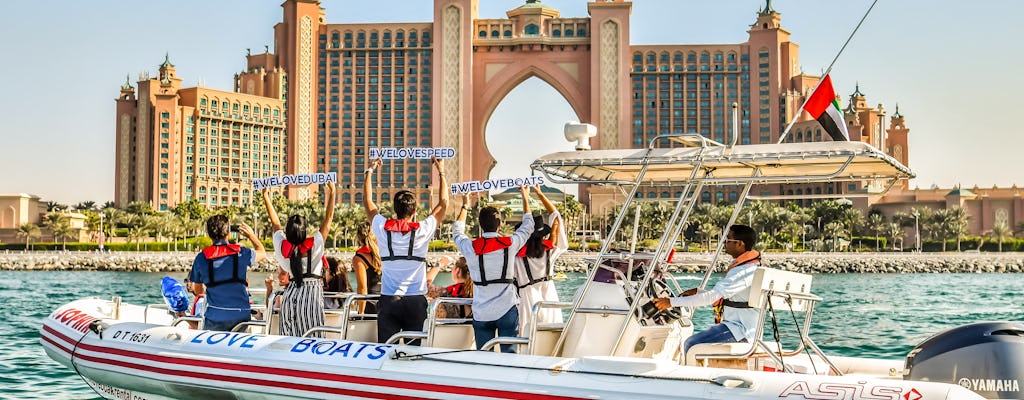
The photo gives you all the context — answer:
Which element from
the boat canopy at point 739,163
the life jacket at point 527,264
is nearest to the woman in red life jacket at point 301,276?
the life jacket at point 527,264

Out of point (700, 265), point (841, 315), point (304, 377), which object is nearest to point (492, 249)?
point (304, 377)

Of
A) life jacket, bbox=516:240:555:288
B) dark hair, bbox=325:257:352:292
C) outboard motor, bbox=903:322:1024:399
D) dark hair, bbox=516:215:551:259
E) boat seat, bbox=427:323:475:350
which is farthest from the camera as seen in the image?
dark hair, bbox=325:257:352:292

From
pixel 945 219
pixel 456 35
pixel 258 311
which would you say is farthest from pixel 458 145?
pixel 258 311

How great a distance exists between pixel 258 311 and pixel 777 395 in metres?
5.11

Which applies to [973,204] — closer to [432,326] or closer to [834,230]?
[834,230]

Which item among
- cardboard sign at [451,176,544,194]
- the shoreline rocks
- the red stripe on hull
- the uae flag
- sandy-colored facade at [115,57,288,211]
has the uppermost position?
sandy-colored facade at [115,57,288,211]

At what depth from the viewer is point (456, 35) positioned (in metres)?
111

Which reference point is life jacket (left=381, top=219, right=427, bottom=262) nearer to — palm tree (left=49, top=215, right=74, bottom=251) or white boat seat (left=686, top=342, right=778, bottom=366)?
white boat seat (left=686, top=342, right=778, bottom=366)

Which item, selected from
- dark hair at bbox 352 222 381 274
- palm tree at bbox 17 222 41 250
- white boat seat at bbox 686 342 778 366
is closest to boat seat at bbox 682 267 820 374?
white boat seat at bbox 686 342 778 366

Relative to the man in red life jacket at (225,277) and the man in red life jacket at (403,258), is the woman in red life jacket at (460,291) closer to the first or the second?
the man in red life jacket at (403,258)

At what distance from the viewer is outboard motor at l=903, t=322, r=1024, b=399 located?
581cm

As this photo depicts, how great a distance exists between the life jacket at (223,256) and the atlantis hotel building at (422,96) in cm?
9894

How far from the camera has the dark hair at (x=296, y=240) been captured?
7.56m

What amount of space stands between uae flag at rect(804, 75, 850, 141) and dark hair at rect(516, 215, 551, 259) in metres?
1.86
